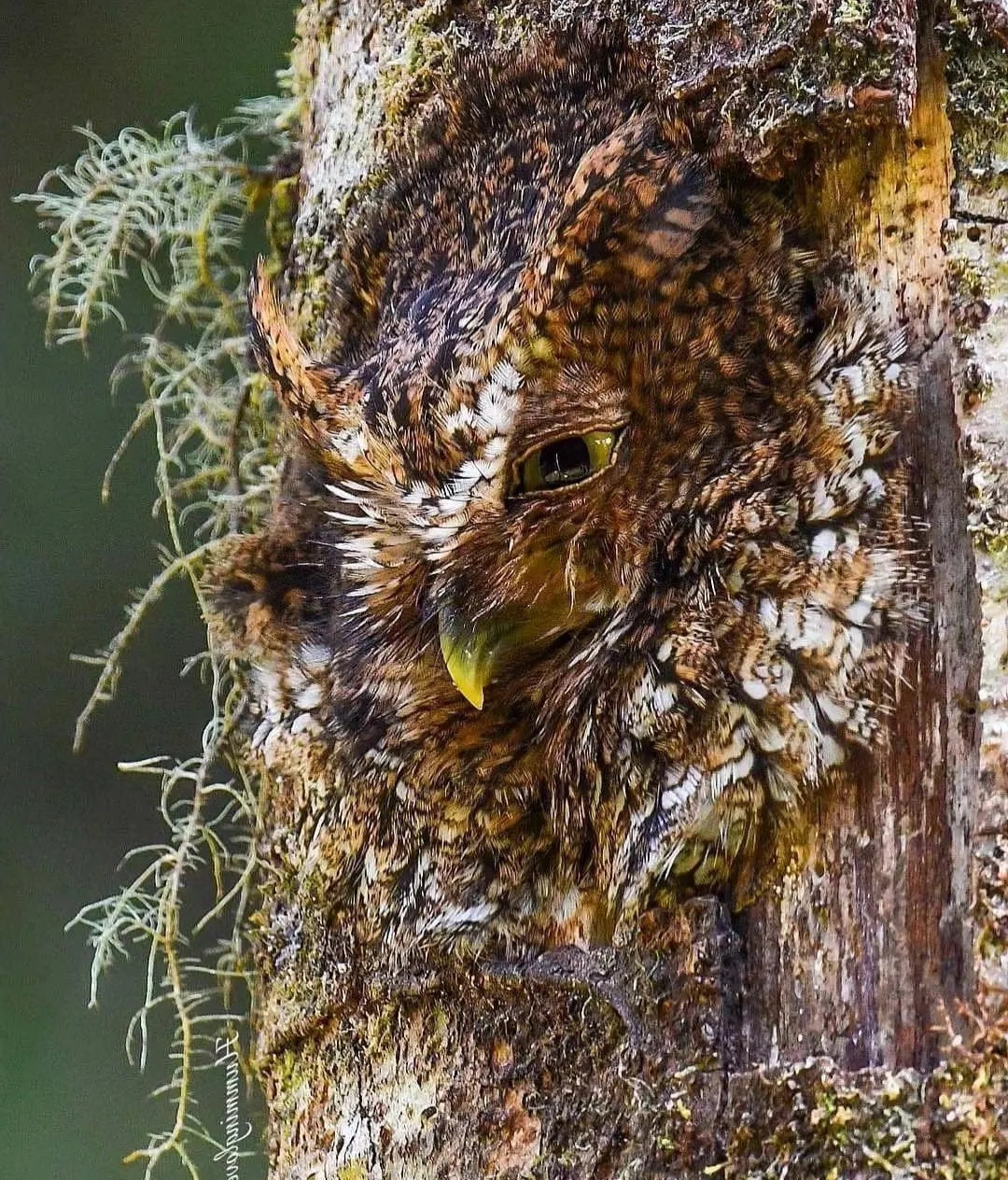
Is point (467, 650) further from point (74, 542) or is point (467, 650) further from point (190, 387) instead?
point (74, 542)

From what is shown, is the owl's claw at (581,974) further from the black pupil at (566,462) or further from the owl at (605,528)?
the black pupil at (566,462)

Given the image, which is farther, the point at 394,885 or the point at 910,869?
the point at 394,885

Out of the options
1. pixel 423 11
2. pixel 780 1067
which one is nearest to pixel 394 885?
pixel 780 1067

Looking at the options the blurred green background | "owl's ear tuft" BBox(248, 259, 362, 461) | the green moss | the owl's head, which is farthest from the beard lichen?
the blurred green background

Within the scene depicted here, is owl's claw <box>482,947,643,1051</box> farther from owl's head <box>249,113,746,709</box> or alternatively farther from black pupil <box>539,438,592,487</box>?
black pupil <box>539,438,592,487</box>

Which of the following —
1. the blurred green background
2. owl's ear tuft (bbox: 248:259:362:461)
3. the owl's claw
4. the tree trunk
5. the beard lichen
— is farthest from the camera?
the blurred green background

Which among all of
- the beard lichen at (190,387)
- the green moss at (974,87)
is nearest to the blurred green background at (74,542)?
the beard lichen at (190,387)

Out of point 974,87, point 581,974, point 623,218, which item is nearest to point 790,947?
point 581,974

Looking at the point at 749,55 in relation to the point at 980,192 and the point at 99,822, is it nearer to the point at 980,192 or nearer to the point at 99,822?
the point at 980,192
